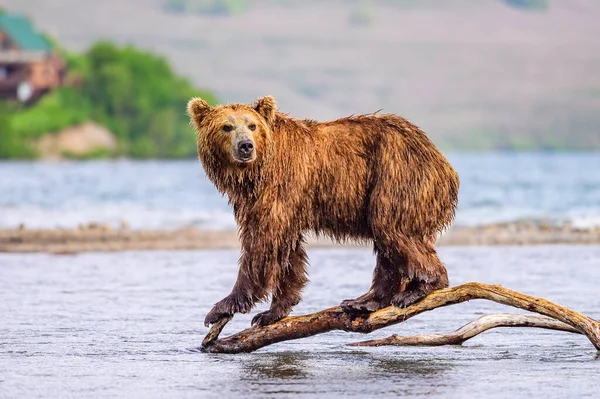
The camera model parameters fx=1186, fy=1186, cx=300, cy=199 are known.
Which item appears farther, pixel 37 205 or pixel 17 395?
pixel 37 205

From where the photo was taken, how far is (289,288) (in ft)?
30.7

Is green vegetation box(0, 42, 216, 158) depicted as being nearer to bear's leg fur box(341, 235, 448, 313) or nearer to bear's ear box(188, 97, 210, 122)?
bear's ear box(188, 97, 210, 122)

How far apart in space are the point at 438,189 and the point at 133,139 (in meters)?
88.2

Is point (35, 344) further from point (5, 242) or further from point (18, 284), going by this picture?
point (5, 242)

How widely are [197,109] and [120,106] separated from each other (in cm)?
8933

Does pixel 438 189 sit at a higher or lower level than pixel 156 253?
higher

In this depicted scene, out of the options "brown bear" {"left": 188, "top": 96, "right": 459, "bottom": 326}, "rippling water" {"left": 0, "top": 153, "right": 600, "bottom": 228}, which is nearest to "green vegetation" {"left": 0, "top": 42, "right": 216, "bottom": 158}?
"rippling water" {"left": 0, "top": 153, "right": 600, "bottom": 228}

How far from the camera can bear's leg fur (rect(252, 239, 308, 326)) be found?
30.5ft

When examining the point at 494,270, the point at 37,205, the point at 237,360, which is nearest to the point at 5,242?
the point at 494,270

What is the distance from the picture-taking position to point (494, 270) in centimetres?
1602

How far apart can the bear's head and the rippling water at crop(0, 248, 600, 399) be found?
1.55 metres

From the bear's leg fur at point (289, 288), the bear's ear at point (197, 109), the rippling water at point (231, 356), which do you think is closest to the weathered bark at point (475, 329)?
the rippling water at point (231, 356)

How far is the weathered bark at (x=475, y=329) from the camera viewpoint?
9.16 m

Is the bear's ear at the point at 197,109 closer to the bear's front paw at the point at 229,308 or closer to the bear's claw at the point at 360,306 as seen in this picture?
the bear's front paw at the point at 229,308
